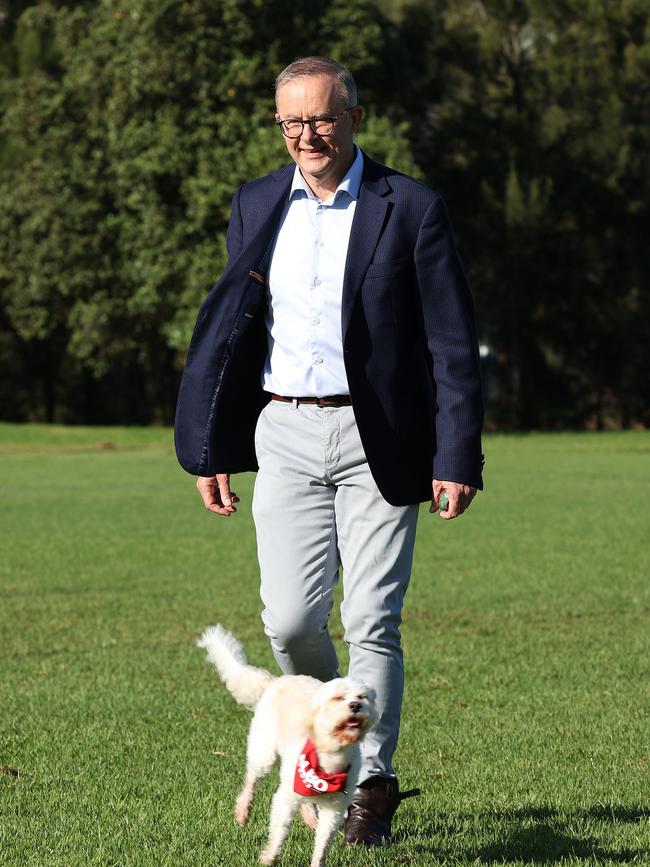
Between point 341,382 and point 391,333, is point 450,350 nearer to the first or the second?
point 391,333

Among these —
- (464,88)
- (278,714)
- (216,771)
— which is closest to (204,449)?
(278,714)

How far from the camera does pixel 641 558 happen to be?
14773mm

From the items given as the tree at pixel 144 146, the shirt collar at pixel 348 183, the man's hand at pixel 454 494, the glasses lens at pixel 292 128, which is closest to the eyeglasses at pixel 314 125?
the glasses lens at pixel 292 128

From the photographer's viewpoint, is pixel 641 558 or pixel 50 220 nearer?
pixel 641 558

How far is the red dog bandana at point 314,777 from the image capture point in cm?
422

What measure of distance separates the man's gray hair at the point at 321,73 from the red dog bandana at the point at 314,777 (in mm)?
2176

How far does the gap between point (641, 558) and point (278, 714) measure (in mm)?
10842

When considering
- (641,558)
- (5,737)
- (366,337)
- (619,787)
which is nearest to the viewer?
(366,337)

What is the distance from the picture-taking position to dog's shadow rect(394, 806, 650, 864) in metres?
4.84

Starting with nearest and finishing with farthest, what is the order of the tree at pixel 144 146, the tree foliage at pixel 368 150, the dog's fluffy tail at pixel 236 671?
1. the dog's fluffy tail at pixel 236 671
2. the tree at pixel 144 146
3. the tree foliage at pixel 368 150

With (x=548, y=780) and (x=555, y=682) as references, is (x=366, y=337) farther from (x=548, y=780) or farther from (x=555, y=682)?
(x=555, y=682)

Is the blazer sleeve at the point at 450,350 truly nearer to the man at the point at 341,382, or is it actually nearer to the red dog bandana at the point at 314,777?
the man at the point at 341,382

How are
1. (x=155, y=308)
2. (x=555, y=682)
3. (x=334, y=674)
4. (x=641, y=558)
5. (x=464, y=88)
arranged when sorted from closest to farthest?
(x=334, y=674) < (x=555, y=682) < (x=641, y=558) < (x=155, y=308) < (x=464, y=88)

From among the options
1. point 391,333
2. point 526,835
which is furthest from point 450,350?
point 526,835
